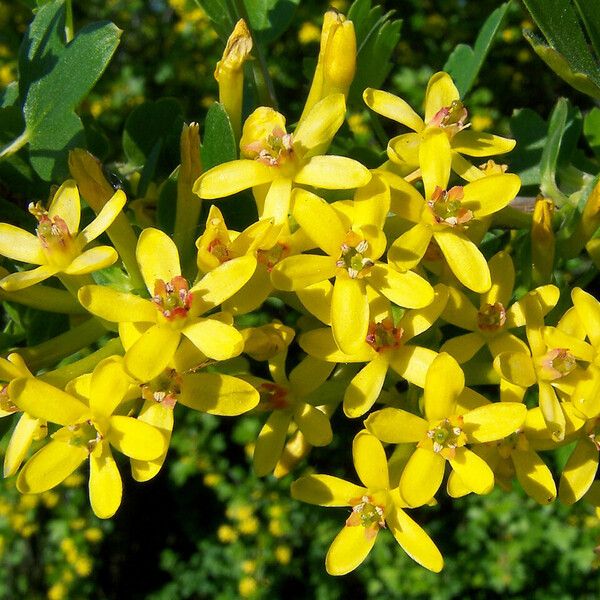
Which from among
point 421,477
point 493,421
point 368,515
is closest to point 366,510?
point 368,515

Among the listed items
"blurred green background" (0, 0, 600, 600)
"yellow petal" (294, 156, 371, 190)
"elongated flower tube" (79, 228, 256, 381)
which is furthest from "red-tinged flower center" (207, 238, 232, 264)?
"blurred green background" (0, 0, 600, 600)

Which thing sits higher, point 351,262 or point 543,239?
point 351,262

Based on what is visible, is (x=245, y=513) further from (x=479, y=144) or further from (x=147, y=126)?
(x=479, y=144)

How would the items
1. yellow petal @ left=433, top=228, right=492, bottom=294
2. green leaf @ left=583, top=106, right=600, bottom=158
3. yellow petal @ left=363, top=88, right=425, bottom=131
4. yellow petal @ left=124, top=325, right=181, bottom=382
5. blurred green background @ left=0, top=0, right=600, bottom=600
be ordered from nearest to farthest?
yellow petal @ left=124, top=325, right=181, bottom=382
yellow petal @ left=433, top=228, right=492, bottom=294
yellow petal @ left=363, top=88, right=425, bottom=131
green leaf @ left=583, top=106, right=600, bottom=158
blurred green background @ left=0, top=0, right=600, bottom=600

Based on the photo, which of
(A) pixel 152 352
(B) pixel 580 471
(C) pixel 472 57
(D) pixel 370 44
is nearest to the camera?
(A) pixel 152 352

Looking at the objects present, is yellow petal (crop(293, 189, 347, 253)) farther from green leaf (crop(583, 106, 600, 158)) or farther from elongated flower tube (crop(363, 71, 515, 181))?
green leaf (crop(583, 106, 600, 158))

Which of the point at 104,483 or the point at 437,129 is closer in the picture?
the point at 104,483

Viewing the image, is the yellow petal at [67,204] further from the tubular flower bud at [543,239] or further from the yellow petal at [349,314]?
the tubular flower bud at [543,239]
